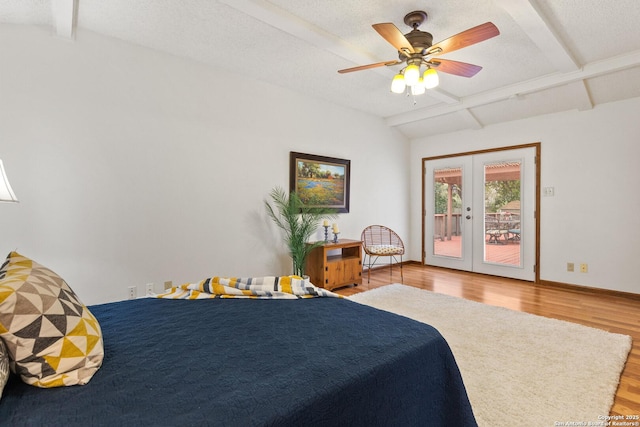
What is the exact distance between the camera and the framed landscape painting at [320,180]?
14.3 feet

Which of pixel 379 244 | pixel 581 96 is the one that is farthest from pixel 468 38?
pixel 379 244

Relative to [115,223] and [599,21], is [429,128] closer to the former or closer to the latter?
[599,21]

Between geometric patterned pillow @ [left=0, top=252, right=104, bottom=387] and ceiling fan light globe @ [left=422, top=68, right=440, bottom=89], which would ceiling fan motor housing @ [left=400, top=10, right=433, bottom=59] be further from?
geometric patterned pillow @ [left=0, top=252, right=104, bottom=387]

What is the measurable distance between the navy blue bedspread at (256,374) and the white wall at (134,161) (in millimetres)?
1526

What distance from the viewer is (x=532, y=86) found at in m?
3.91

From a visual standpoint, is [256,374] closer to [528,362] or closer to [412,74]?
[528,362]

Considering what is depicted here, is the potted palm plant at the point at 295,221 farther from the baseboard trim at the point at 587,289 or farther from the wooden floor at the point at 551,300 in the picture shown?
the baseboard trim at the point at 587,289

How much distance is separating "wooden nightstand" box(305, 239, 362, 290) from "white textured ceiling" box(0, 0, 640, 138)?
2115mm

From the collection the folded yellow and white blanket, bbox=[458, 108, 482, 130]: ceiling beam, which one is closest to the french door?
bbox=[458, 108, 482, 130]: ceiling beam

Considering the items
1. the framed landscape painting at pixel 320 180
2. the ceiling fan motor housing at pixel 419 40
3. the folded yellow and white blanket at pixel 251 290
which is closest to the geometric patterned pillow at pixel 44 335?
the folded yellow and white blanket at pixel 251 290

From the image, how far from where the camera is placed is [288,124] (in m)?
4.27

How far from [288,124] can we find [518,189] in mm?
3576

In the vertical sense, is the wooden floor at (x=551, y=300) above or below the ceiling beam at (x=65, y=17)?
below

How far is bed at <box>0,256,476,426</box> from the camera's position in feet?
2.75
